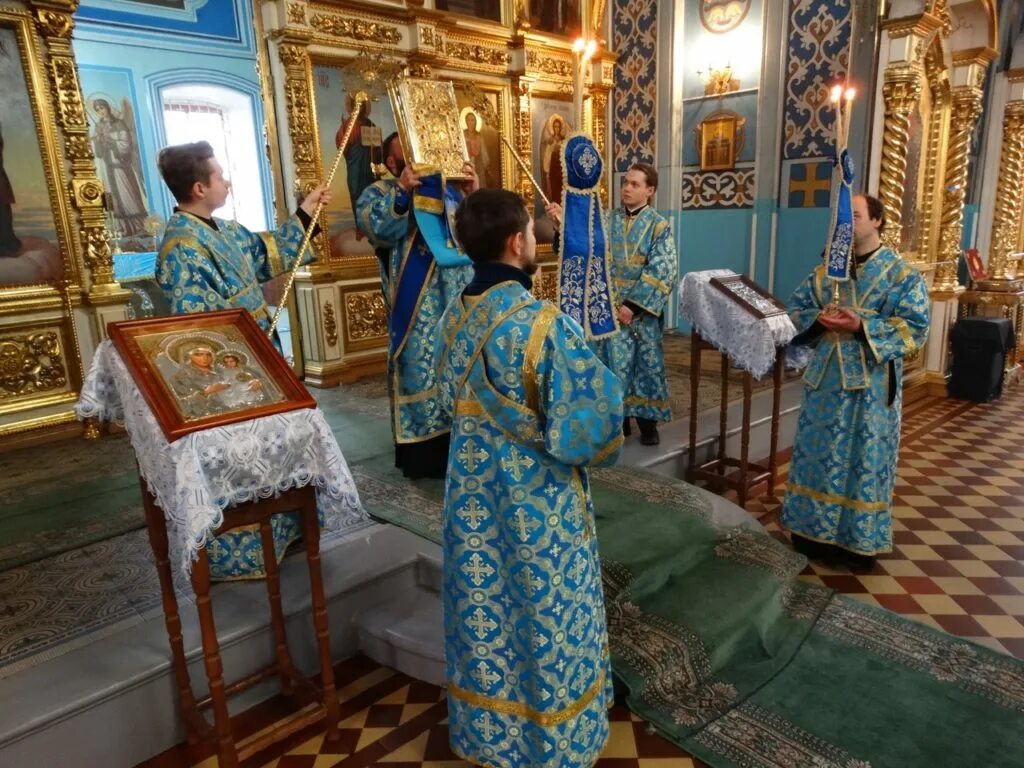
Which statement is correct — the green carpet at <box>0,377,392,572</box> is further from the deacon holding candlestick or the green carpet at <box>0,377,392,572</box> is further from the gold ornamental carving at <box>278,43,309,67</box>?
the gold ornamental carving at <box>278,43,309,67</box>

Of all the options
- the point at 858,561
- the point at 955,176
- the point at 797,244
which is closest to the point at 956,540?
the point at 858,561

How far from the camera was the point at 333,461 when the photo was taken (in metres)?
2.22

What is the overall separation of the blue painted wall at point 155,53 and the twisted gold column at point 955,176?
926 centimetres

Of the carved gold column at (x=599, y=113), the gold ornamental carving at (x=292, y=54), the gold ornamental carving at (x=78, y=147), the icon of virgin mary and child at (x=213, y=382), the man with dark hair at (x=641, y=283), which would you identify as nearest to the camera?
the icon of virgin mary and child at (x=213, y=382)

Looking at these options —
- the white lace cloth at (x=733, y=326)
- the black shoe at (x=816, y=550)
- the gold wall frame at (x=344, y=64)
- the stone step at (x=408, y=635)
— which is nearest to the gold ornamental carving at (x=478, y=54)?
the gold wall frame at (x=344, y=64)

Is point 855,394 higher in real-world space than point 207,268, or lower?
lower

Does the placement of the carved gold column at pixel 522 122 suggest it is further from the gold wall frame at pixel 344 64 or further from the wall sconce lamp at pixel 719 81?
the wall sconce lamp at pixel 719 81

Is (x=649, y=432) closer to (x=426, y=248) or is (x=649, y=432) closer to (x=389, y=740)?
(x=426, y=248)

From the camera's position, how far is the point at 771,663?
2.93 m

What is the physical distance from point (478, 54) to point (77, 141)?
394cm

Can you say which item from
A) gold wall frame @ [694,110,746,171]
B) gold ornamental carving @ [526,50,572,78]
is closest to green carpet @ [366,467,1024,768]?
gold ornamental carving @ [526,50,572,78]

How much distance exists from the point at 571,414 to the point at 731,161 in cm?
758

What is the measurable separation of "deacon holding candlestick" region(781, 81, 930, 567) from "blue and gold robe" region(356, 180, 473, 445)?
1.82 m

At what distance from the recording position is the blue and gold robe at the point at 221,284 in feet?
9.50
